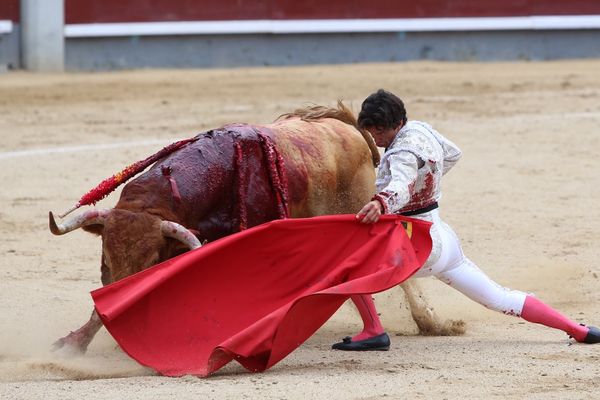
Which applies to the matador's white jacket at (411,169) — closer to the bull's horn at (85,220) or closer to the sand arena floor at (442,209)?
the sand arena floor at (442,209)

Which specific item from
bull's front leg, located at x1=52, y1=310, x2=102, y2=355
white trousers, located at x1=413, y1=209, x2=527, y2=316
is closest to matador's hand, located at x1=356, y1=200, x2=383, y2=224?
white trousers, located at x1=413, y1=209, x2=527, y2=316

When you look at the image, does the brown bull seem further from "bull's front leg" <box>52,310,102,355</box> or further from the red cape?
the red cape

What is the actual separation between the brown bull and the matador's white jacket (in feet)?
1.55

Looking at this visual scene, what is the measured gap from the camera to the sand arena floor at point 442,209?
12.4 feet

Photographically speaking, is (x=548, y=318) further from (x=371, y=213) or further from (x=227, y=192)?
(x=227, y=192)

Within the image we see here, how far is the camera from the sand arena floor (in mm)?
A: 3766

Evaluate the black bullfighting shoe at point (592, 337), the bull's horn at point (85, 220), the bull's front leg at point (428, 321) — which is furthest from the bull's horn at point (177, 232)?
the black bullfighting shoe at point (592, 337)

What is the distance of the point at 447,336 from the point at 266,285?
82cm

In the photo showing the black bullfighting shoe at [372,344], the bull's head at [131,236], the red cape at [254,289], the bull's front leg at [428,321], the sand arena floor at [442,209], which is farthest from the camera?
the bull's front leg at [428,321]

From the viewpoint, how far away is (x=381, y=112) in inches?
157

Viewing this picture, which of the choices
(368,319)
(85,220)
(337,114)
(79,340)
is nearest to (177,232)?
(85,220)

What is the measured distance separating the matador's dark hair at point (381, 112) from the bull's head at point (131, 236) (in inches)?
26.5

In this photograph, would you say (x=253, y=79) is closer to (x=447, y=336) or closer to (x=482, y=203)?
(x=482, y=203)

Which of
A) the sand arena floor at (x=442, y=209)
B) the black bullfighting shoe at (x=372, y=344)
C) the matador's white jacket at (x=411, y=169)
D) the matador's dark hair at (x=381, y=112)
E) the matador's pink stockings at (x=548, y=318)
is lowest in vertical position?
the sand arena floor at (x=442, y=209)
